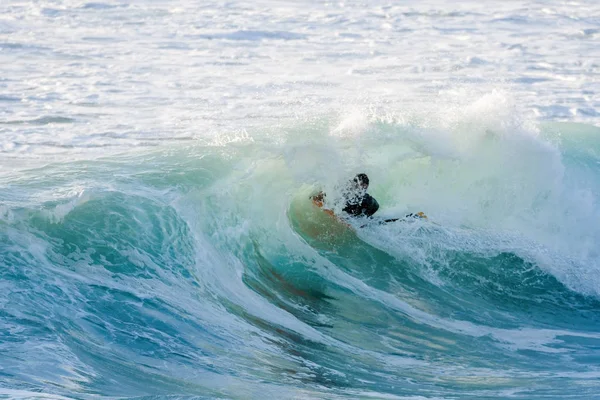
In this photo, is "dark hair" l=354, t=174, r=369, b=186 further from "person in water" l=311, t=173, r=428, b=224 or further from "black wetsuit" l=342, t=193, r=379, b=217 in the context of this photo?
"black wetsuit" l=342, t=193, r=379, b=217

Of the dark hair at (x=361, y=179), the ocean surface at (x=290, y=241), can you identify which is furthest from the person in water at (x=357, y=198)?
the ocean surface at (x=290, y=241)

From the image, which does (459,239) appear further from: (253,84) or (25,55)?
(25,55)

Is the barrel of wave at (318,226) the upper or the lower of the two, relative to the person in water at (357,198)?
lower

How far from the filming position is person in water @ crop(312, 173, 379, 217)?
29.1 feet

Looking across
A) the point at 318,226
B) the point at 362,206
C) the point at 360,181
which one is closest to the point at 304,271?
the point at 318,226

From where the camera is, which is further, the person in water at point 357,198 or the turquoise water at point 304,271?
the person in water at point 357,198

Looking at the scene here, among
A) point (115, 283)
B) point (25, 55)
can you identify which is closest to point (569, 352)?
point (115, 283)

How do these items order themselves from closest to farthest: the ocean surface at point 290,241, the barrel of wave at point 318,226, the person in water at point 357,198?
the ocean surface at point 290,241
the person in water at point 357,198
the barrel of wave at point 318,226

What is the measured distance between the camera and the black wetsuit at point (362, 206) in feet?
29.2

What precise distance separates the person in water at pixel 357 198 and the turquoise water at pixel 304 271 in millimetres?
152

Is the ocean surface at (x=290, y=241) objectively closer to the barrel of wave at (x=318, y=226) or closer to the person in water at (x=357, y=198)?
the barrel of wave at (x=318, y=226)

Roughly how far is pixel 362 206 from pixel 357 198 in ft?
0.37

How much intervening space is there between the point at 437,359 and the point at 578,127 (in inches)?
274

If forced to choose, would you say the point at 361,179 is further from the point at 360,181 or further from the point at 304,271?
the point at 304,271
